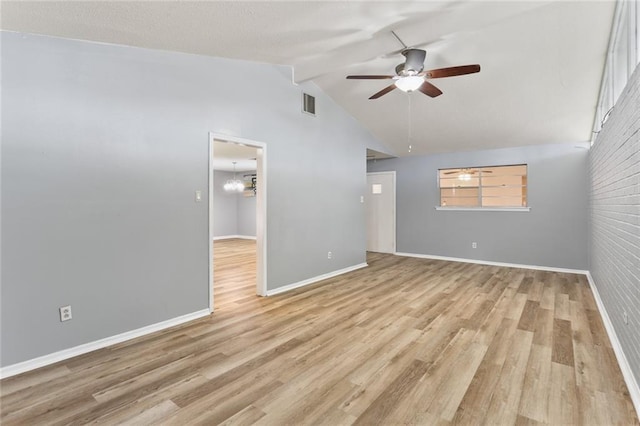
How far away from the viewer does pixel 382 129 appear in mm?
6180

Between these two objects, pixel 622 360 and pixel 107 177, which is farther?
pixel 107 177

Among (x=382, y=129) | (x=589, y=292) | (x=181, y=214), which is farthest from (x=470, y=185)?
(x=181, y=214)

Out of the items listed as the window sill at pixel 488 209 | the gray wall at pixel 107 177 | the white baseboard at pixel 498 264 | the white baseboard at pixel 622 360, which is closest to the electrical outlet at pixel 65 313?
the gray wall at pixel 107 177

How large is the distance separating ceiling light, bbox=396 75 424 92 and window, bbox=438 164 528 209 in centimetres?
410

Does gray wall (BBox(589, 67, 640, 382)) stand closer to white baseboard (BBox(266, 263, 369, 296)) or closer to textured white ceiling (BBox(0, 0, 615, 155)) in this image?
textured white ceiling (BBox(0, 0, 615, 155))

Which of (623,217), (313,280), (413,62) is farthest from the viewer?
(313,280)

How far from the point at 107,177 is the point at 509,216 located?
6586mm

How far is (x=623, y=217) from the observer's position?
8.38ft

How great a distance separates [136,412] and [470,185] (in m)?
6.77

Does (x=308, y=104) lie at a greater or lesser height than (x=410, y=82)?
greater

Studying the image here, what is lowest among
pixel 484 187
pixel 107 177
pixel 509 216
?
pixel 509 216

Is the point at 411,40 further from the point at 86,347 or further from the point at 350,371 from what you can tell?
the point at 86,347

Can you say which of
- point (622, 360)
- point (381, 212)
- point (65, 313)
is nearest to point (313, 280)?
point (65, 313)

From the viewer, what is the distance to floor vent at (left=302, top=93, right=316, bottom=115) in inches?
187
